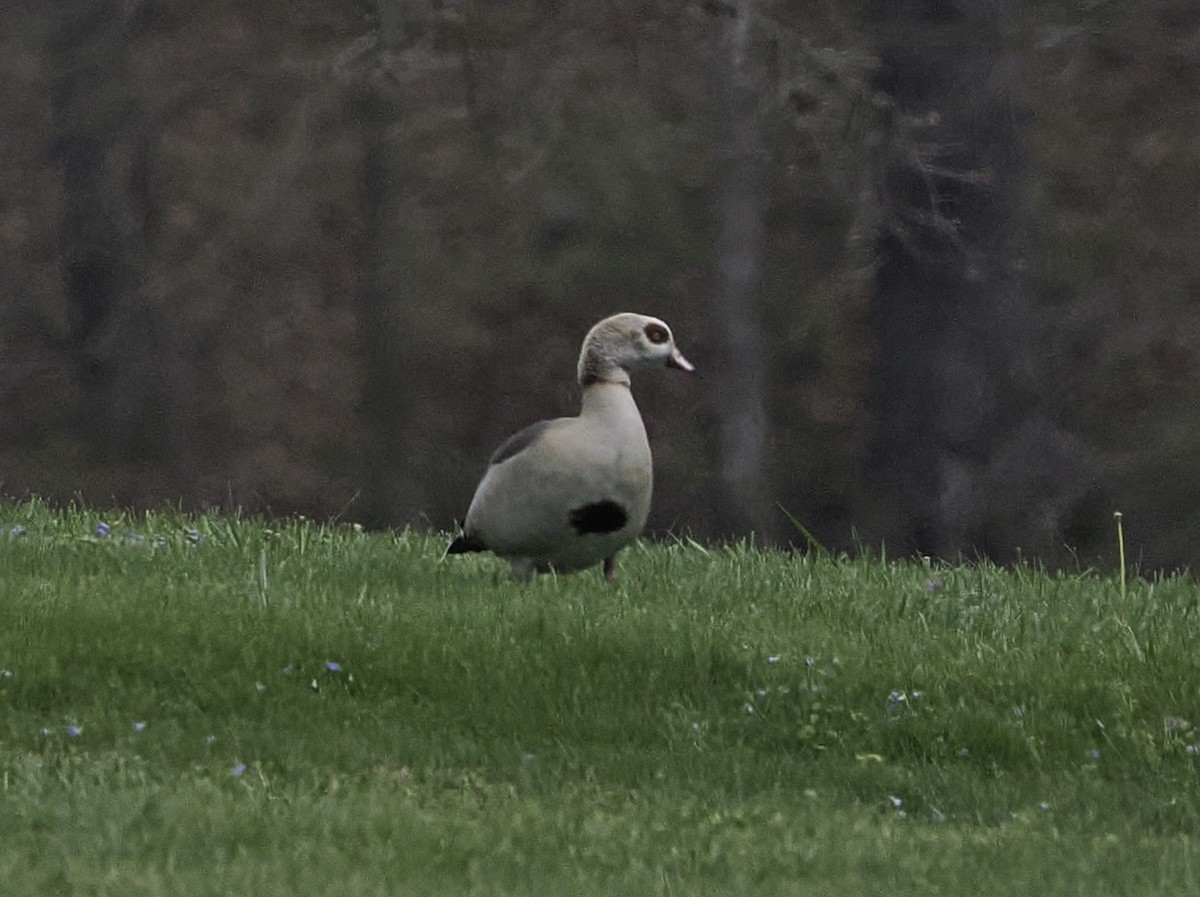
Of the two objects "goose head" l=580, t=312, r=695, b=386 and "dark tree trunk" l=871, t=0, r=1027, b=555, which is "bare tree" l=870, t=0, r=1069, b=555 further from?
"goose head" l=580, t=312, r=695, b=386

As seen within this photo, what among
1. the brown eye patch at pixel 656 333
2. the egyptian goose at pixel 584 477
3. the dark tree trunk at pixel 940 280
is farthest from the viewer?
the dark tree trunk at pixel 940 280

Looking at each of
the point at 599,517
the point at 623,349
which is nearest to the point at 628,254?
the point at 623,349

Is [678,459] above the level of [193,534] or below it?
below

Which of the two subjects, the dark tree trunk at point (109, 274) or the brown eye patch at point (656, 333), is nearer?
the brown eye patch at point (656, 333)

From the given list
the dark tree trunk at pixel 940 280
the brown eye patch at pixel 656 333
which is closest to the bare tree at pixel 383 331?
the dark tree trunk at pixel 940 280

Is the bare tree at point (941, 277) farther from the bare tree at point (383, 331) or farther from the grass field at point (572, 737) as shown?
the grass field at point (572, 737)

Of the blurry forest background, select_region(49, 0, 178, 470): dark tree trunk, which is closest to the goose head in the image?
the blurry forest background

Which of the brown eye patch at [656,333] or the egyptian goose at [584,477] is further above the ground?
the brown eye patch at [656,333]

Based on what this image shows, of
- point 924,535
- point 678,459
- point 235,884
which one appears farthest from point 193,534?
point 678,459

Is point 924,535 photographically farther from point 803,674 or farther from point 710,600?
point 803,674

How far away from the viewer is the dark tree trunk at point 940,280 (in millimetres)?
18078

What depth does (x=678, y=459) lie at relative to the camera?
78.4ft

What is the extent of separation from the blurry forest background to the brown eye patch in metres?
8.04

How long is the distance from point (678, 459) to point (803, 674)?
1570cm
